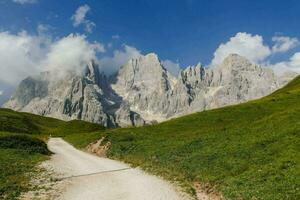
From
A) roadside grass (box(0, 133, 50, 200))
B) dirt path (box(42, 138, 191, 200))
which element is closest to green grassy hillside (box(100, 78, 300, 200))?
dirt path (box(42, 138, 191, 200))

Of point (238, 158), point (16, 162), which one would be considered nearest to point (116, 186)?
point (238, 158)

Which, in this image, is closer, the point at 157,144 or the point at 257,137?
the point at 257,137

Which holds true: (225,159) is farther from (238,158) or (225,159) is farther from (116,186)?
(116,186)

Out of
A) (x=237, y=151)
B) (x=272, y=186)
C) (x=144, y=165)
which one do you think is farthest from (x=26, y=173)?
(x=272, y=186)

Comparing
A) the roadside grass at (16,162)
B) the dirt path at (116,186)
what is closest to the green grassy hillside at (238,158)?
the dirt path at (116,186)

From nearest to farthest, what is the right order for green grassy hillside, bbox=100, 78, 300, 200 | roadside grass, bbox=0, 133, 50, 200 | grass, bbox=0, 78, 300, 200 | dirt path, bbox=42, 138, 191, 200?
green grassy hillside, bbox=100, 78, 300, 200 < grass, bbox=0, 78, 300, 200 < dirt path, bbox=42, 138, 191, 200 < roadside grass, bbox=0, 133, 50, 200

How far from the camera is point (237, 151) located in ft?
138

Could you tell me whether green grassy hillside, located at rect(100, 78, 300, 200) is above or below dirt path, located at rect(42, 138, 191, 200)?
above

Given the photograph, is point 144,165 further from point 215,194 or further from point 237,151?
point 215,194

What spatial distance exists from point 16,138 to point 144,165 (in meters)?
29.5

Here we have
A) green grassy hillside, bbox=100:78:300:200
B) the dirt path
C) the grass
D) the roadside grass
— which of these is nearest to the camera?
green grassy hillside, bbox=100:78:300:200

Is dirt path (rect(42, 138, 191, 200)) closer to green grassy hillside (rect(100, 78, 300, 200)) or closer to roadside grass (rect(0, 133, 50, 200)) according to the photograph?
green grassy hillside (rect(100, 78, 300, 200))

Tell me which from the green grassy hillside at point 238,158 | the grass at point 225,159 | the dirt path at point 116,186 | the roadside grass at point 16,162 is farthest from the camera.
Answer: the roadside grass at point 16,162

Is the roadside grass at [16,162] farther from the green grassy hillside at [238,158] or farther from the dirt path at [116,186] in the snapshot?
the green grassy hillside at [238,158]
